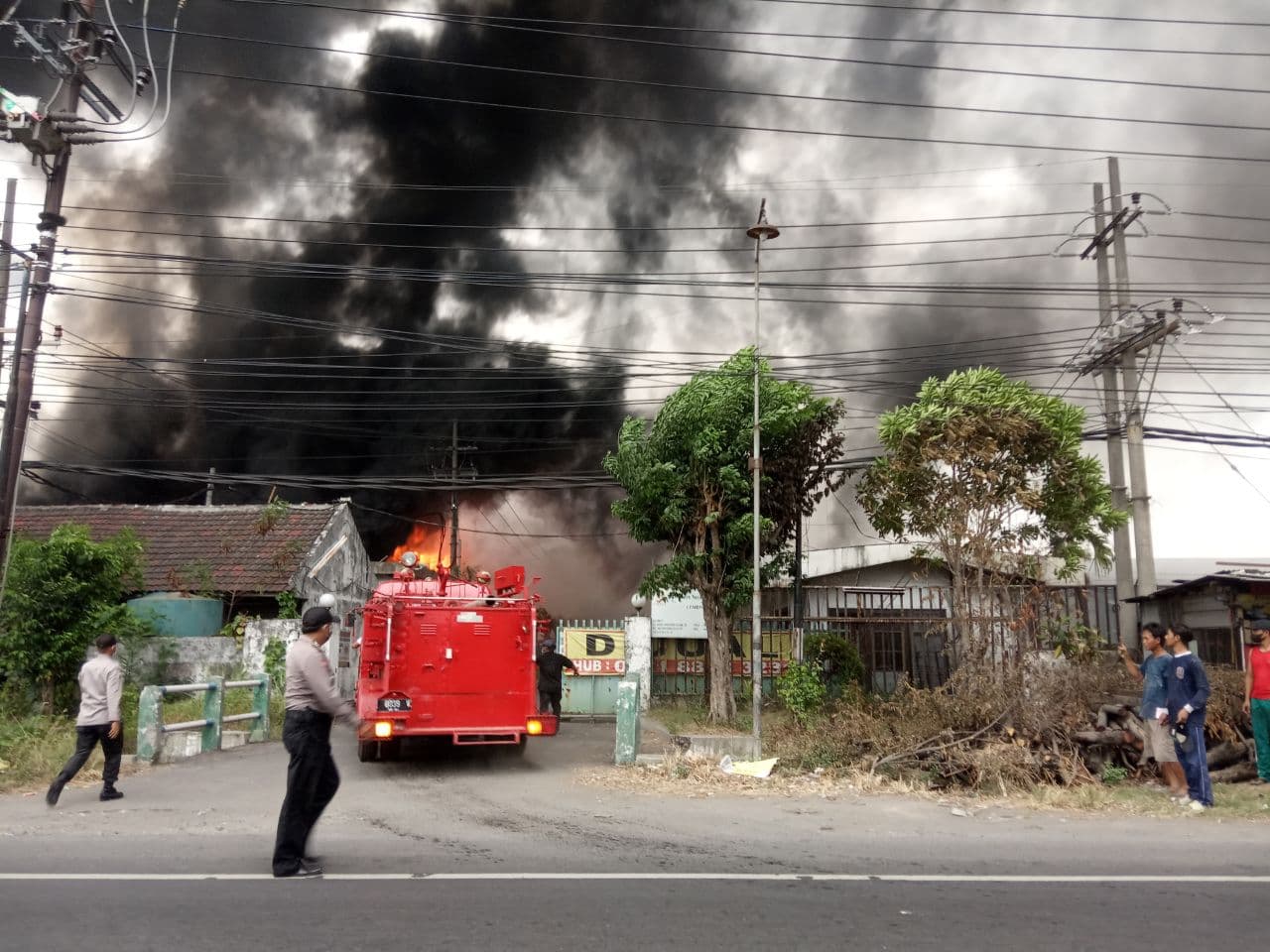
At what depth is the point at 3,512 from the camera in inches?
494

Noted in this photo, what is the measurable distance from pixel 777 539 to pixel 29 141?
13.6 meters

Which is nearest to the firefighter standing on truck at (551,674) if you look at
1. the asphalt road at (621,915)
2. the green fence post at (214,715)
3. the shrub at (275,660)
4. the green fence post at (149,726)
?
the green fence post at (214,715)

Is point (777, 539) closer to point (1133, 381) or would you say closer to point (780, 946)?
point (1133, 381)

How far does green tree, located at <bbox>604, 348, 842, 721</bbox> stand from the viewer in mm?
16453

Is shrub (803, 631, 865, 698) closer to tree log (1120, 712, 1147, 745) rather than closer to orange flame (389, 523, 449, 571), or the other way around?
tree log (1120, 712, 1147, 745)

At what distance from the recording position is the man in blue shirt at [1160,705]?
9.26m

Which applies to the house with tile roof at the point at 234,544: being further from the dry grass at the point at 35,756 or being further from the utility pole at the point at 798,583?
the utility pole at the point at 798,583

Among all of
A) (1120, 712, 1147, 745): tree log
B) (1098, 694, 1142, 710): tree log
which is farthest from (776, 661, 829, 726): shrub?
(1120, 712, 1147, 745): tree log

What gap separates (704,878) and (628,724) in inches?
238

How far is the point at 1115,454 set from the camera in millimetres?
21078

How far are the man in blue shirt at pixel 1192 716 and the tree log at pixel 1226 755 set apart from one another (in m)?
1.91

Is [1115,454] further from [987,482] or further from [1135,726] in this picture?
[1135,726]

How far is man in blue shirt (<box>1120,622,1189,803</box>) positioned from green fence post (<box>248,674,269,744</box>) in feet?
41.9

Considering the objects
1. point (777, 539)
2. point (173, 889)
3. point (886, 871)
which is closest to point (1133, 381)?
point (777, 539)
